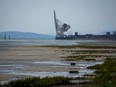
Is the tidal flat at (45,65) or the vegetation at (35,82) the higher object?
the vegetation at (35,82)

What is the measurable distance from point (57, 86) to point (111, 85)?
426 cm

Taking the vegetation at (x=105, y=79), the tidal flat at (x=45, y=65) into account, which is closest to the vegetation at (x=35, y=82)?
the tidal flat at (x=45, y=65)

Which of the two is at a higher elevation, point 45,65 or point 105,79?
point 105,79

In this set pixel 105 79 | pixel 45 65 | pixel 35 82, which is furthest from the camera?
pixel 45 65

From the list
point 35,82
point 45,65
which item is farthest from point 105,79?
point 45,65

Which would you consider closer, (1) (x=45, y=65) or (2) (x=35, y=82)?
(2) (x=35, y=82)

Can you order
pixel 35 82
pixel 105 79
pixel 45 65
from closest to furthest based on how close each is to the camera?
pixel 35 82 → pixel 105 79 → pixel 45 65

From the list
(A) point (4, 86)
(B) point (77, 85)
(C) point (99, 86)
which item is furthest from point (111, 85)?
(A) point (4, 86)

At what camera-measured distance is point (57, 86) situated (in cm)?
1841

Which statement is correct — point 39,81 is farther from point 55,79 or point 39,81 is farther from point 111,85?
point 111,85

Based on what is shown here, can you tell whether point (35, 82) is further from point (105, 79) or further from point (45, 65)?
point (45, 65)

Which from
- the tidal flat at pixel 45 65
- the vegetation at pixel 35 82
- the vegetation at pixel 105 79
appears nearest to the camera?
the vegetation at pixel 105 79

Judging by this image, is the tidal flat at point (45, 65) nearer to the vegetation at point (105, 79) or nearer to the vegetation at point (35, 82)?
the vegetation at point (105, 79)

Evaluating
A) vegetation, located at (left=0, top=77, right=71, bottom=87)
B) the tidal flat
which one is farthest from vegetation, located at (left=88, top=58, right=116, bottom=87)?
vegetation, located at (left=0, top=77, right=71, bottom=87)
